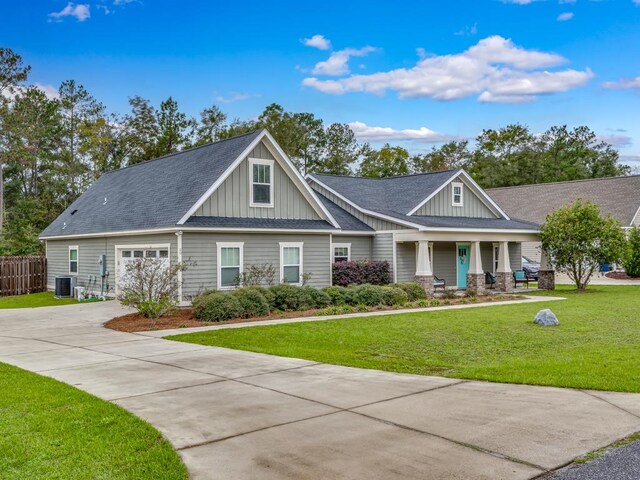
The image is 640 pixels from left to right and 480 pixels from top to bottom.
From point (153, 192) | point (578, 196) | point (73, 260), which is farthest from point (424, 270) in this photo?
point (578, 196)

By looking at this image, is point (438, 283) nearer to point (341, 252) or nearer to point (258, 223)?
point (341, 252)

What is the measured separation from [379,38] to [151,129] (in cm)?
2924

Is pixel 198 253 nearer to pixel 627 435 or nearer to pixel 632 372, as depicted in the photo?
pixel 632 372

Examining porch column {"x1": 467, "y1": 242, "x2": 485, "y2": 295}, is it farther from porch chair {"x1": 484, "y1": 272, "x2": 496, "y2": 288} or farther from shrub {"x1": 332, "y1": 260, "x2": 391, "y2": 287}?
shrub {"x1": 332, "y1": 260, "x2": 391, "y2": 287}

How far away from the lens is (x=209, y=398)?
755 centimetres

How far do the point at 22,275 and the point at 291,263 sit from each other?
14038mm

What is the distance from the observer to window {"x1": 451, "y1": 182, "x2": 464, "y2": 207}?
28.9 metres

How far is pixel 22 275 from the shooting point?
2788cm

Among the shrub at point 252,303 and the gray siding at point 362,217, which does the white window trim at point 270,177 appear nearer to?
the shrub at point 252,303

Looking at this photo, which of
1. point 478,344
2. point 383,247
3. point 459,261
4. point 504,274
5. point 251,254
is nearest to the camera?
point 478,344

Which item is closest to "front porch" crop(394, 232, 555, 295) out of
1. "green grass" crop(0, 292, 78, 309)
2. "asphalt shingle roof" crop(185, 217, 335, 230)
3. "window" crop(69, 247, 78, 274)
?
"asphalt shingle roof" crop(185, 217, 335, 230)

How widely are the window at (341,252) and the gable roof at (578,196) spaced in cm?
2168

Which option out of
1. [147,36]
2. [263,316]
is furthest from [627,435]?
[147,36]

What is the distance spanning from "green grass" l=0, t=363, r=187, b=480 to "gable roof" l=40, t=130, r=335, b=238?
39.9ft
